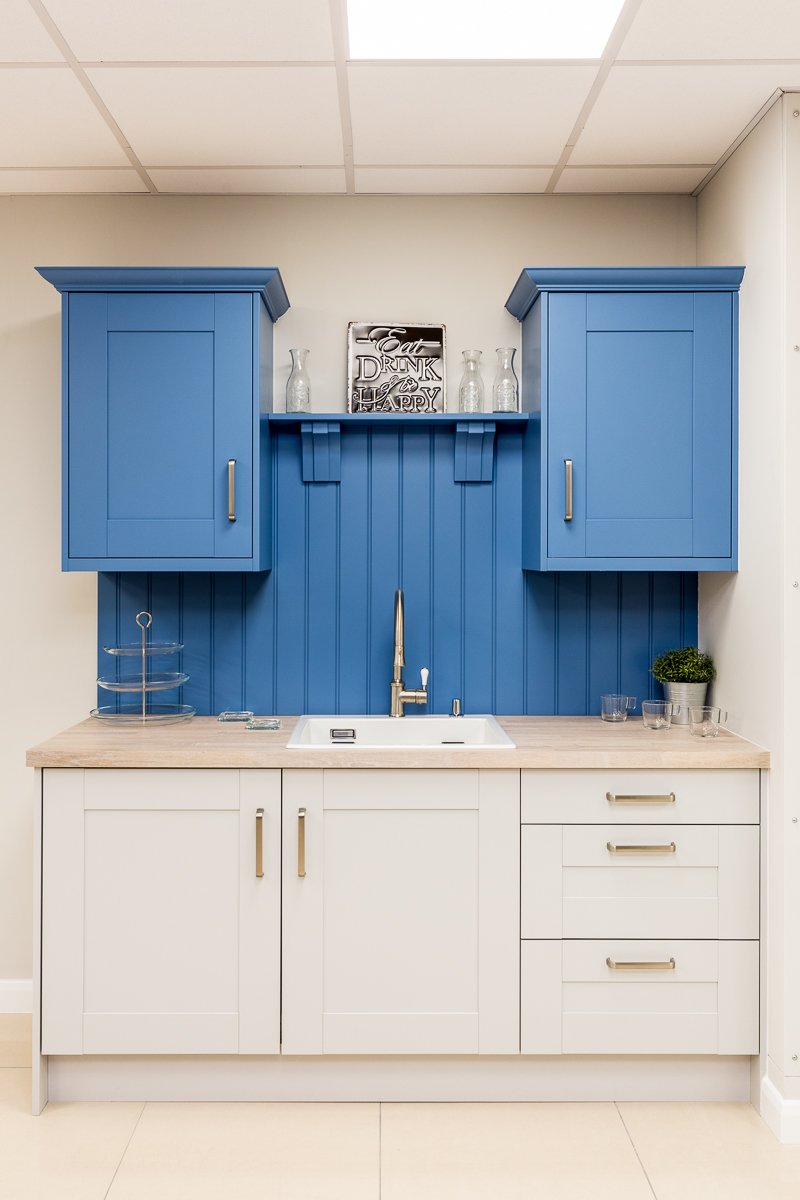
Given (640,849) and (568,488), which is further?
(568,488)

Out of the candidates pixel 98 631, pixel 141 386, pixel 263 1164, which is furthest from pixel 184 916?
pixel 141 386

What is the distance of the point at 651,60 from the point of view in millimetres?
2092

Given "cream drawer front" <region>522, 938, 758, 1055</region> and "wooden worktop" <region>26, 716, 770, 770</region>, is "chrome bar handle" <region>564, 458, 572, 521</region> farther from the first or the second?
"cream drawer front" <region>522, 938, 758, 1055</region>

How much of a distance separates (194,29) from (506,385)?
1224mm

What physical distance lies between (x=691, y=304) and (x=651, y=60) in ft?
2.05

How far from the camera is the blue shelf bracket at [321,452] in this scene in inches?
108

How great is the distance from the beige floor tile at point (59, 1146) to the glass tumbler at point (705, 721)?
170cm

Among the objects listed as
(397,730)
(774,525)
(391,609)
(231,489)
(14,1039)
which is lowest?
(14,1039)

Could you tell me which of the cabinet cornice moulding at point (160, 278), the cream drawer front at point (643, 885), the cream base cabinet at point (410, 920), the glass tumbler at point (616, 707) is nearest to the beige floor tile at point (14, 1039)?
the cream base cabinet at point (410, 920)

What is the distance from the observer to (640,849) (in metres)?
2.32

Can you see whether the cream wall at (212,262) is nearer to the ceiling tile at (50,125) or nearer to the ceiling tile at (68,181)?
the ceiling tile at (68,181)

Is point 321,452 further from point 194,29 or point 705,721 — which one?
point 705,721

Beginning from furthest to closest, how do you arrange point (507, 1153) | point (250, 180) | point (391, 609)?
point (391, 609) → point (250, 180) → point (507, 1153)

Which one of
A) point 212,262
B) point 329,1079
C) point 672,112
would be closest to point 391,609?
point 212,262
